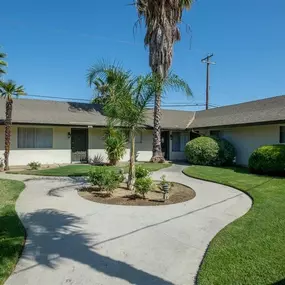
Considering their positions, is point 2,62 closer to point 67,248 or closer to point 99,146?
point 99,146

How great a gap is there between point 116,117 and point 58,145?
957cm

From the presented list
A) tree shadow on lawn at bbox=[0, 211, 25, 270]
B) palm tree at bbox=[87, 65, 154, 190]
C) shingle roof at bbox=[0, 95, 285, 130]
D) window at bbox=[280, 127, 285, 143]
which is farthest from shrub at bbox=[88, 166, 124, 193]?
window at bbox=[280, 127, 285, 143]

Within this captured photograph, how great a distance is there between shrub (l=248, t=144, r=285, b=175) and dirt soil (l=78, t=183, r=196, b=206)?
16.9 feet

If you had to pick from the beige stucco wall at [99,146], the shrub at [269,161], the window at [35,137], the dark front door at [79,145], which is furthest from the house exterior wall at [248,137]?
the window at [35,137]

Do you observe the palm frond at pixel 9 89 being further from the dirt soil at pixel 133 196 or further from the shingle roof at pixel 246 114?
the shingle roof at pixel 246 114

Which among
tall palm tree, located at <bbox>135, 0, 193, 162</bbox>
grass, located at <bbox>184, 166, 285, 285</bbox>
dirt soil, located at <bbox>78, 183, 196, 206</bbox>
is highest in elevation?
tall palm tree, located at <bbox>135, 0, 193, 162</bbox>

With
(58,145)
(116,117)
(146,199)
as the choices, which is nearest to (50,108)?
(58,145)

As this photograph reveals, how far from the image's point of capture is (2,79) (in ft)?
48.5

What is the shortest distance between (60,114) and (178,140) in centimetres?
925

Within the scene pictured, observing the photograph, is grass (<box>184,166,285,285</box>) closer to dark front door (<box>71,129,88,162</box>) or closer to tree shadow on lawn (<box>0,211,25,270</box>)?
tree shadow on lawn (<box>0,211,25,270</box>)

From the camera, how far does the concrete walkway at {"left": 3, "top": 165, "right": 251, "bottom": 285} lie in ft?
13.1

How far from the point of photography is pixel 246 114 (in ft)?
60.5

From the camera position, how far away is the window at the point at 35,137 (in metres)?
17.5

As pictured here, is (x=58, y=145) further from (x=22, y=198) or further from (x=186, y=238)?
(x=186, y=238)
